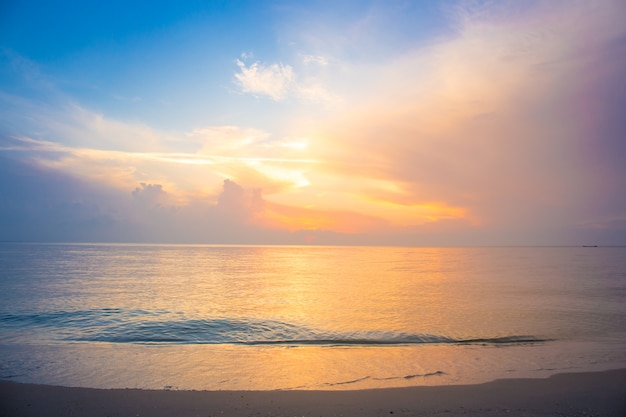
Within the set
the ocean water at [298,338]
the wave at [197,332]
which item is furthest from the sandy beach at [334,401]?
the wave at [197,332]

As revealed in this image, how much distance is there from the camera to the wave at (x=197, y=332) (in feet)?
76.6

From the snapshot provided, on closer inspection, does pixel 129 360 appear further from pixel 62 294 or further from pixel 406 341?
pixel 62 294

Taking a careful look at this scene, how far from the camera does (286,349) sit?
21406 mm

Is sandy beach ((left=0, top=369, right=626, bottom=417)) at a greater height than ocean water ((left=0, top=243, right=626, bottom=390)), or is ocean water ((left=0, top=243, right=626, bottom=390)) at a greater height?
sandy beach ((left=0, top=369, right=626, bottom=417))

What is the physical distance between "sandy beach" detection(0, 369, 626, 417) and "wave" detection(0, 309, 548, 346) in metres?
9.16

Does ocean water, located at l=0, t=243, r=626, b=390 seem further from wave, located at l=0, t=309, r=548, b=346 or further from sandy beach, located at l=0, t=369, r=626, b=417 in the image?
sandy beach, located at l=0, t=369, r=626, b=417

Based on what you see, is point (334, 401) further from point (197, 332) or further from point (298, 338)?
point (197, 332)

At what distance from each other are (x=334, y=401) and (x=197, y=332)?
619 inches

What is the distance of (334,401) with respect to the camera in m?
12.7

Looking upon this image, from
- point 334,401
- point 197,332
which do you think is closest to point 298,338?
point 197,332

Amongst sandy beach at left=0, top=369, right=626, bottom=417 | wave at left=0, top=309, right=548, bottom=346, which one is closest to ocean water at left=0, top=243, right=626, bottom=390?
wave at left=0, top=309, right=548, bottom=346

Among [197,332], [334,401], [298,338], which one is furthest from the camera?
[197,332]

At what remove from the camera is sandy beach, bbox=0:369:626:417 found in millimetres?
11742

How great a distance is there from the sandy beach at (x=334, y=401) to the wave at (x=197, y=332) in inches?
360
